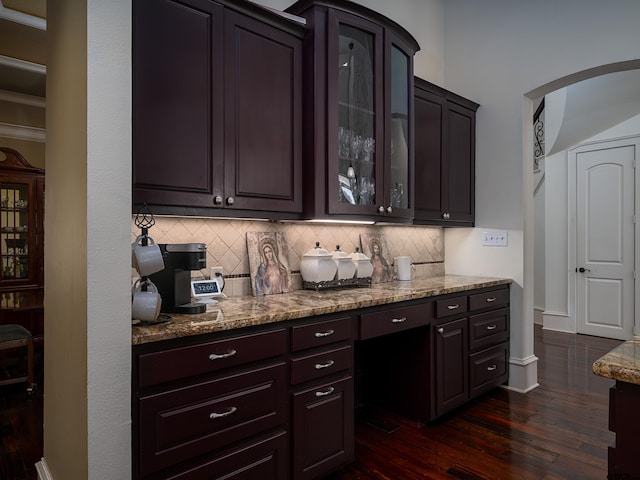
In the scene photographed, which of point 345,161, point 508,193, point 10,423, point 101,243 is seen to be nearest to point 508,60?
point 508,193

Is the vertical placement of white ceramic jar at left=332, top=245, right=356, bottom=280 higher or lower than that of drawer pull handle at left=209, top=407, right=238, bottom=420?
higher

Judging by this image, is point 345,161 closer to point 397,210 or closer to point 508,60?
point 397,210

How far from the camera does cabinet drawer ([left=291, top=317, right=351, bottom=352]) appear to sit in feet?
6.15

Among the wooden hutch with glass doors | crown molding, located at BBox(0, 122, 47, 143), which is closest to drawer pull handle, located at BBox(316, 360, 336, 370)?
the wooden hutch with glass doors

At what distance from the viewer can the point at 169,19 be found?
1826 mm

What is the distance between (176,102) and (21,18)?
2539 millimetres

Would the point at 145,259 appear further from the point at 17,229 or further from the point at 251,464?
the point at 17,229

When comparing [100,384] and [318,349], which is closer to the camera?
[100,384]

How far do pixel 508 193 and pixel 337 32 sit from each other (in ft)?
6.82

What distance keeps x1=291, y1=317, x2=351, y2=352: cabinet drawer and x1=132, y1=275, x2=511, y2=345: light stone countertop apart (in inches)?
2.2

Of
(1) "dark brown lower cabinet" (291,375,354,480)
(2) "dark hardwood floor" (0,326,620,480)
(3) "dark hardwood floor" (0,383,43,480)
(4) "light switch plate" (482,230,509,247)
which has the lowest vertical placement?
(3) "dark hardwood floor" (0,383,43,480)

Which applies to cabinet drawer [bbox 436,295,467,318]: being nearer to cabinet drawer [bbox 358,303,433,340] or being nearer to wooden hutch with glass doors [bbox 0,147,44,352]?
cabinet drawer [bbox 358,303,433,340]

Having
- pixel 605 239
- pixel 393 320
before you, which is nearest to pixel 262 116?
pixel 393 320

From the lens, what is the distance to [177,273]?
1793 millimetres
